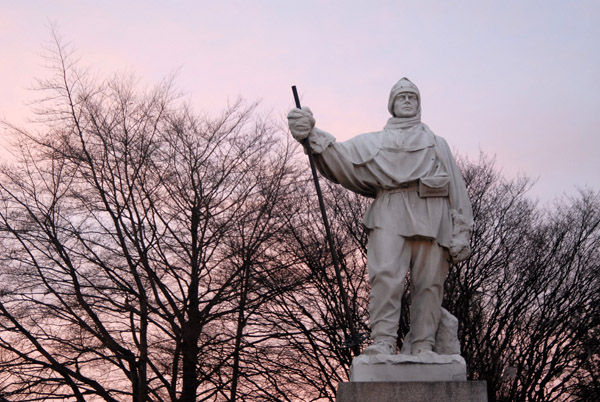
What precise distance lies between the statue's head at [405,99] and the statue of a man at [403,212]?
0.45 feet

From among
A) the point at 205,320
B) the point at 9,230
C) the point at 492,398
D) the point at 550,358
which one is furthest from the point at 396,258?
A: the point at 550,358

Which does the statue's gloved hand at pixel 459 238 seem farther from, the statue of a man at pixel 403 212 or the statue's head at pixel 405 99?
the statue's head at pixel 405 99

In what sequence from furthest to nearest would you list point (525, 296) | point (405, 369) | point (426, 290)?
point (525, 296) → point (426, 290) → point (405, 369)

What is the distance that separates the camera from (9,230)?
1619 cm

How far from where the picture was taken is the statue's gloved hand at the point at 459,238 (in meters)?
6.77

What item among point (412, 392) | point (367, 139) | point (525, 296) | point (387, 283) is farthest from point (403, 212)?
point (525, 296)

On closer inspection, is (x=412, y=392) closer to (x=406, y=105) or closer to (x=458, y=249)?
(x=458, y=249)

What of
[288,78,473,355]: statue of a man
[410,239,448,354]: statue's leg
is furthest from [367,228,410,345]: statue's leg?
[410,239,448,354]: statue's leg

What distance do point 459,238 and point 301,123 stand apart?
163 cm

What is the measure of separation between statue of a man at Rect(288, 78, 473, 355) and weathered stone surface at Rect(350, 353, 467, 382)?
→ 12 cm

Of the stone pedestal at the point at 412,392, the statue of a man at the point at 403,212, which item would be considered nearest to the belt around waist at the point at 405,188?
the statue of a man at the point at 403,212

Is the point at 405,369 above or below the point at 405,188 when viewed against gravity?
below

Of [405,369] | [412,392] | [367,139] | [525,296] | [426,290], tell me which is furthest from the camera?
[525,296]

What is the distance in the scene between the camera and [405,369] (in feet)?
20.6
